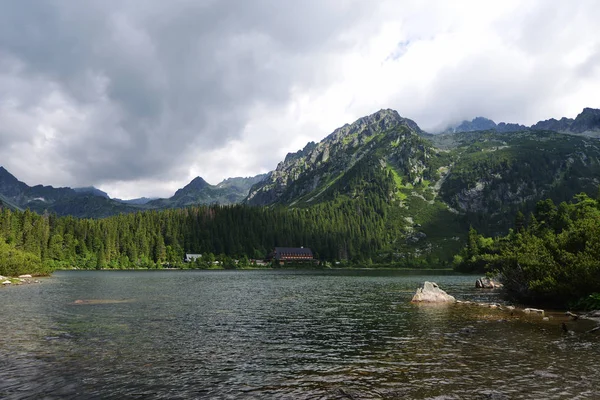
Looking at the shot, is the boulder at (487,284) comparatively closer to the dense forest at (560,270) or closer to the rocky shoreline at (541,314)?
the dense forest at (560,270)

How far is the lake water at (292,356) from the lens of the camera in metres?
19.9

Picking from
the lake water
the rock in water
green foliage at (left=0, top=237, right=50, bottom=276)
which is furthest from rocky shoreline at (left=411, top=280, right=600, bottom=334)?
green foliage at (left=0, top=237, right=50, bottom=276)

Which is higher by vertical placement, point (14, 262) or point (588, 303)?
point (14, 262)

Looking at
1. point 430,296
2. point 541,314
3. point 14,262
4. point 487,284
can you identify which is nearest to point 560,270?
point 541,314

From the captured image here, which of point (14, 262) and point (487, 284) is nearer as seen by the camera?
point (487, 284)

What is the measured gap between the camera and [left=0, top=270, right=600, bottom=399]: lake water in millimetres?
19922

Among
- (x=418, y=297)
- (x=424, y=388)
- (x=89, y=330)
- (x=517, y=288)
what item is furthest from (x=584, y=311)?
(x=89, y=330)

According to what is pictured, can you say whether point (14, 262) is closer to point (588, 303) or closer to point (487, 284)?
point (487, 284)

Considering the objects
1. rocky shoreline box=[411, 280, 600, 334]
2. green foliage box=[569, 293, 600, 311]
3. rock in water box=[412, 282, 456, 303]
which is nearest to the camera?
rocky shoreline box=[411, 280, 600, 334]

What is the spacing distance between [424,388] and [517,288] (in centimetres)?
5257

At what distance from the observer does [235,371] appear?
2397 centimetres

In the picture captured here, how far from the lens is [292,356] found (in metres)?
27.7

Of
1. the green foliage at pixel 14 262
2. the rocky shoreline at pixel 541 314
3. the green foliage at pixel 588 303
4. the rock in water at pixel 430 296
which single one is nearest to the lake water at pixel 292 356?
the rocky shoreline at pixel 541 314

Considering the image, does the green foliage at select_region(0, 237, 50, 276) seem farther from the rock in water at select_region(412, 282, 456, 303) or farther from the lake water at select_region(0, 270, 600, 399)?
the rock in water at select_region(412, 282, 456, 303)
